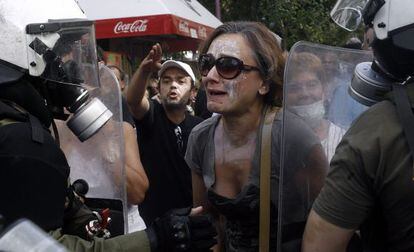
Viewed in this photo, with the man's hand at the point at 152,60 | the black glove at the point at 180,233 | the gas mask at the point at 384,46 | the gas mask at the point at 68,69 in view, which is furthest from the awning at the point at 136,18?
the black glove at the point at 180,233

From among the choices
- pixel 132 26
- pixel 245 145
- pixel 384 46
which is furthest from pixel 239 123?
pixel 132 26

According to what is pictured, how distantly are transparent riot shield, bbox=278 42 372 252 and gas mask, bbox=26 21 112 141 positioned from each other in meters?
0.70

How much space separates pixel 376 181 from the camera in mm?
1645

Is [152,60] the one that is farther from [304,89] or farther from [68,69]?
[304,89]

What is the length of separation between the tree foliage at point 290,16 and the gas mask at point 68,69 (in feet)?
31.5

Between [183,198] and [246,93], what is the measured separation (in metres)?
1.46

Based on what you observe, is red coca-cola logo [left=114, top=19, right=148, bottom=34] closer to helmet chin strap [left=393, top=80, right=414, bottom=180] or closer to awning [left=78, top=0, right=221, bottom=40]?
awning [left=78, top=0, right=221, bottom=40]

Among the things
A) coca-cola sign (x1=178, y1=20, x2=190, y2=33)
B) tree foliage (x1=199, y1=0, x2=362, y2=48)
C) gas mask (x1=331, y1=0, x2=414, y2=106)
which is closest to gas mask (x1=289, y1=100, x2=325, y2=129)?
gas mask (x1=331, y1=0, x2=414, y2=106)

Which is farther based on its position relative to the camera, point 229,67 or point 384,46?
point 229,67

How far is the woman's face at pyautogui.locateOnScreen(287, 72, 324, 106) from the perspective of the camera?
2.12 metres

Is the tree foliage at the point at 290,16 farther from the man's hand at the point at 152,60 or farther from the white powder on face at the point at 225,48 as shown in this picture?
the white powder on face at the point at 225,48

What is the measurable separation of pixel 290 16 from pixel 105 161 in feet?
34.1

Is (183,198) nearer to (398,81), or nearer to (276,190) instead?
(276,190)

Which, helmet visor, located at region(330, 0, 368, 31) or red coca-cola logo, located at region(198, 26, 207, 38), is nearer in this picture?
helmet visor, located at region(330, 0, 368, 31)
